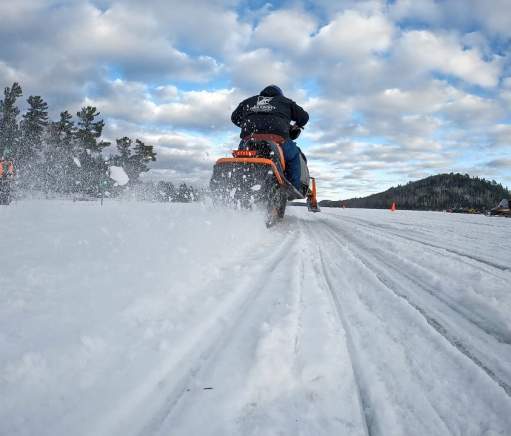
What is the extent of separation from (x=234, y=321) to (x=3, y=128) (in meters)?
33.8

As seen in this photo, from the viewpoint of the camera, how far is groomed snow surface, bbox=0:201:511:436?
96cm

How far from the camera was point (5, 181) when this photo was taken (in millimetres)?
8742

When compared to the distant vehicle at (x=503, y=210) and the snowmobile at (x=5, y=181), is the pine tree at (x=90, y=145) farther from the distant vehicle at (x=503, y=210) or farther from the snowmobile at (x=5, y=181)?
the distant vehicle at (x=503, y=210)

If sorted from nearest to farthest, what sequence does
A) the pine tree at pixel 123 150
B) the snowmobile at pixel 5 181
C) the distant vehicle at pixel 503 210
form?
the snowmobile at pixel 5 181 < the distant vehicle at pixel 503 210 < the pine tree at pixel 123 150

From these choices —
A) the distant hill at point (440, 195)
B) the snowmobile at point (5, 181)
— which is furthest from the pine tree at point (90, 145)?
the distant hill at point (440, 195)

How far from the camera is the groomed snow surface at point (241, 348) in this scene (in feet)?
3.14

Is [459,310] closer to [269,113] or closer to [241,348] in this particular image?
[241,348]

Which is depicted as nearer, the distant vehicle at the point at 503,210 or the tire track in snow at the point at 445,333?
the tire track in snow at the point at 445,333

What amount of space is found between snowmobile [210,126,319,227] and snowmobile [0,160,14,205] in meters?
7.21

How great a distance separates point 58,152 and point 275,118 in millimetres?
32691

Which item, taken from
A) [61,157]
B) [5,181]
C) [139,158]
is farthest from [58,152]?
[5,181]

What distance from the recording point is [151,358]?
1229 millimetres

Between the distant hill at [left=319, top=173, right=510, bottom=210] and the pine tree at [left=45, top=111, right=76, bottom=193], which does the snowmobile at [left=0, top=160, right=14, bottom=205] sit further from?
the distant hill at [left=319, top=173, right=510, bottom=210]

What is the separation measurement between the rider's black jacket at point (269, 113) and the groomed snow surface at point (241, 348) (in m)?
3.77
